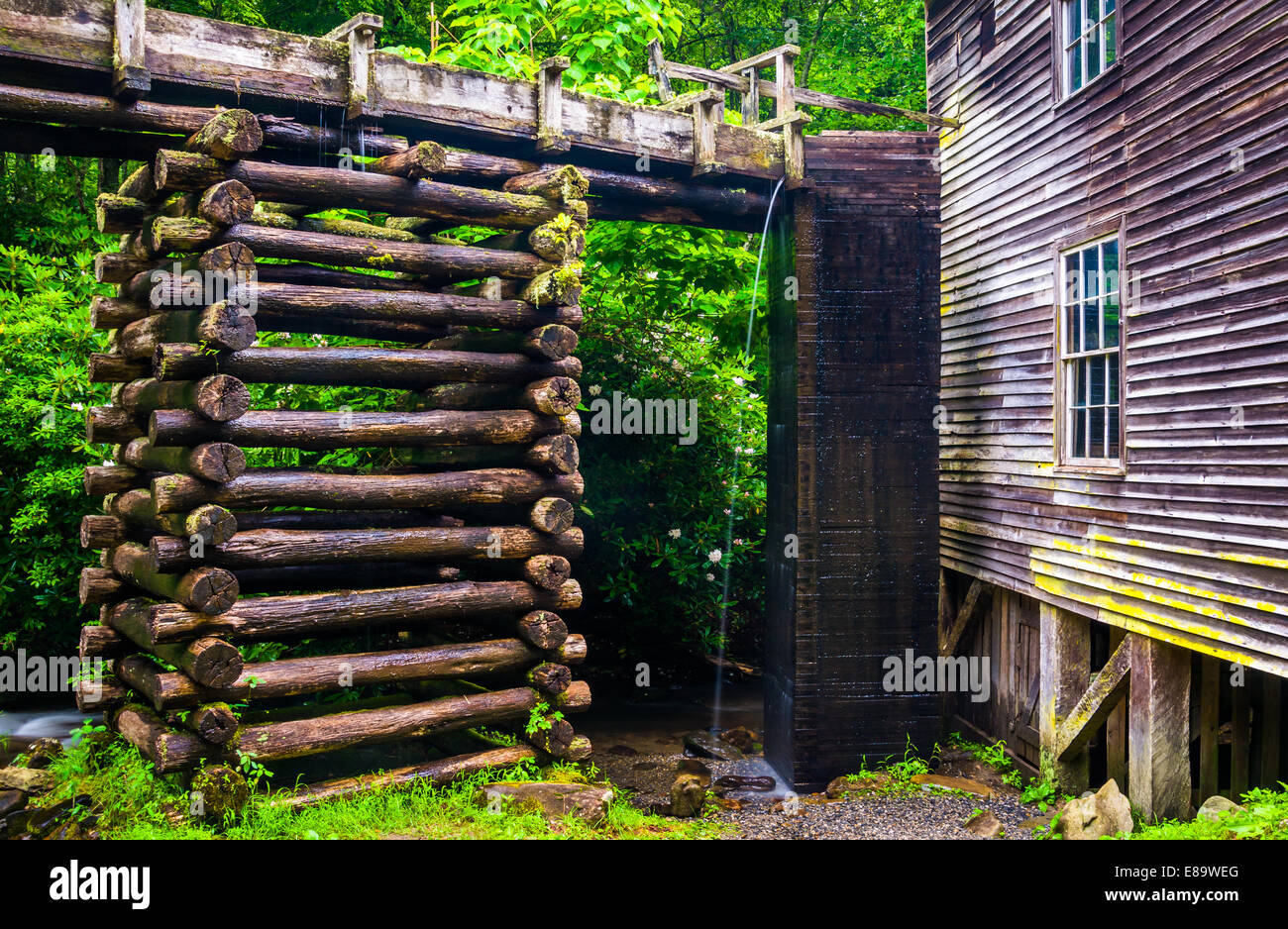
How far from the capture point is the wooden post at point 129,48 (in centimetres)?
592

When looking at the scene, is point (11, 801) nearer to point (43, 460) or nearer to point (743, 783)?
point (43, 460)

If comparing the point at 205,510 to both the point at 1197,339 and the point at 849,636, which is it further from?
the point at 1197,339

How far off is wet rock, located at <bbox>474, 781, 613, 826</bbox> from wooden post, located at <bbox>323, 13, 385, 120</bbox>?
14.7ft

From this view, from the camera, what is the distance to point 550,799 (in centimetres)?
661

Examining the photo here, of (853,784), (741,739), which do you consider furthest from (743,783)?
(741,739)

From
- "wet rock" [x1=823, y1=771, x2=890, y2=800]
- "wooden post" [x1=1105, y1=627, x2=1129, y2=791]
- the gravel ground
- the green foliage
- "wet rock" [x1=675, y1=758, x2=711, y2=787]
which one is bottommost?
"wet rock" [x1=675, y1=758, x2=711, y2=787]

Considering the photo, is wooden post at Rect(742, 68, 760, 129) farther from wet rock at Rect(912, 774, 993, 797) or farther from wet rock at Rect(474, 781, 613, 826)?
wet rock at Rect(912, 774, 993, 797)

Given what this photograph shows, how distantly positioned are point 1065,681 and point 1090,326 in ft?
10.2

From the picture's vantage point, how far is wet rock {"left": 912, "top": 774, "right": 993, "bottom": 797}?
8648 mm

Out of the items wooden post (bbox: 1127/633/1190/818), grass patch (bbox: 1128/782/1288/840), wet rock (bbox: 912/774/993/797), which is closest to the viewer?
grass patch (bbox: 1128/782/1288/840)

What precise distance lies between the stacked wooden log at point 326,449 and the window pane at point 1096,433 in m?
4.27

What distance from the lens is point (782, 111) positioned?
8.77 metres

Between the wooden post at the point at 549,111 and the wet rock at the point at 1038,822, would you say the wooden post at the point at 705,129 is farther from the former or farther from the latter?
the wet rock at the point at 1038,822

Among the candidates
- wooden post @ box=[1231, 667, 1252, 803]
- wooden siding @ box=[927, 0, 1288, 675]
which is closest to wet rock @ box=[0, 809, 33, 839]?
wooden siding @ box=[927, 0, 1288, 675]
